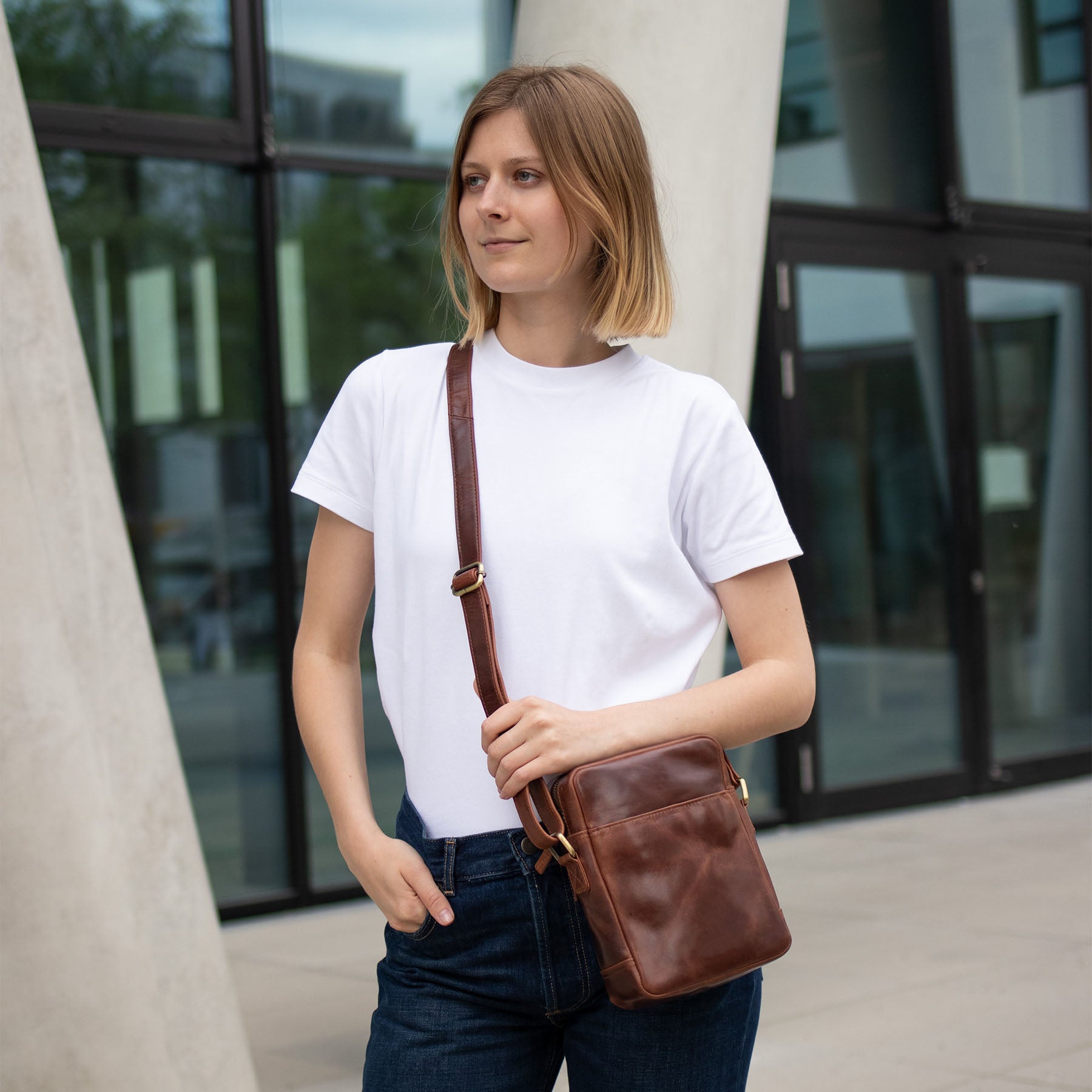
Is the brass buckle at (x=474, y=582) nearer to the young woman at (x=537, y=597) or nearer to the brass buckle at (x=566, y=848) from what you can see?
the young woman at (x=537, y=597)

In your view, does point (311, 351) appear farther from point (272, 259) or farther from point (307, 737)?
point (307, 737)

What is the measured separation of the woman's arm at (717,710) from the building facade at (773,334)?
2814 mm

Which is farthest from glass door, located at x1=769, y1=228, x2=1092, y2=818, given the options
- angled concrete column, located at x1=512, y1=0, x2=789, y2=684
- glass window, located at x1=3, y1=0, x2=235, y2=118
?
angled concrete column, located at x1=512, y1=0, x2=789, y2=684

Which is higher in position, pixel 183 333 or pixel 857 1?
pixel 857 1

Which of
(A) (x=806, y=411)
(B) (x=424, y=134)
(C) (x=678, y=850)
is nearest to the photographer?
(C) (x=678, y=850)

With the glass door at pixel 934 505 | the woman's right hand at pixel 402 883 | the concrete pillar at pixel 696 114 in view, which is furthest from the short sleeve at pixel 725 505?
the glass door at pixel 934 505

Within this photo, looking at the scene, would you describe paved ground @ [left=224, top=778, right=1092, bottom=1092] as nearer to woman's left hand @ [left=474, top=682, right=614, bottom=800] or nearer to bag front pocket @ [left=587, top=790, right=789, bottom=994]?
bag front pocket @ [left=587, top=790, right=789, bottom=994]

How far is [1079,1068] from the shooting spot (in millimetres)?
3990

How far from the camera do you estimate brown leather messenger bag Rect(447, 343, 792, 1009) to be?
151 cm

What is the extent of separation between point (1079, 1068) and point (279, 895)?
342 cm

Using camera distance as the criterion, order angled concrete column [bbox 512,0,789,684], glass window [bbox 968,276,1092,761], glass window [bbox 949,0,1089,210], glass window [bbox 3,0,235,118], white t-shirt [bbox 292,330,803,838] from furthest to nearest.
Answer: glass window [bbox 968,276,1092,761], glass window [bbox 949,0,1089,210], glass window [bbox 3,0,235,118], angled concrete column [bbox 512,0,789,684], white t-shirt [bbox 292,330,803,838]

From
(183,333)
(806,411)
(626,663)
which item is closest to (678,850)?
(626,663)

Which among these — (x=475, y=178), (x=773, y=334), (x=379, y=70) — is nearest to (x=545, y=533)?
(x=475, y=178)

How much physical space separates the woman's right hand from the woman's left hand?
0.14 m
